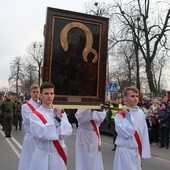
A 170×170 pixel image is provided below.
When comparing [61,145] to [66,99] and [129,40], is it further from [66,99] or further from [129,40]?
[129,40]

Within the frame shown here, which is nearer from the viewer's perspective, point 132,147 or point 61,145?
point 61,145

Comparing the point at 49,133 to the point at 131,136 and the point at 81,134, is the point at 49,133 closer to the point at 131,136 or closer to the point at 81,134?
the point at 131,136

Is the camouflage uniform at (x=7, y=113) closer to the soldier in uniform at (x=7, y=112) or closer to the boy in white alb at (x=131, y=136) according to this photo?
the soldier in uniform at (x=7, y=112)

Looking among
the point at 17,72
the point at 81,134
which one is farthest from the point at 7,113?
the point at 17,72

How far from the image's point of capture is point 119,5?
40125 mm

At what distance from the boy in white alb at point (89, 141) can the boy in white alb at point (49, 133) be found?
2.70 meters

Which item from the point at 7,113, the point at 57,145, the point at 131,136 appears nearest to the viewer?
the point at 57,145

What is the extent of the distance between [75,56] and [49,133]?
223 centimetres

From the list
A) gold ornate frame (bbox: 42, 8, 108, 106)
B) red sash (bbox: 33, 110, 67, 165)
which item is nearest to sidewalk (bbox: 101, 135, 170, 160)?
gold ornate frame (bbox: 42, 8, 108, 106)

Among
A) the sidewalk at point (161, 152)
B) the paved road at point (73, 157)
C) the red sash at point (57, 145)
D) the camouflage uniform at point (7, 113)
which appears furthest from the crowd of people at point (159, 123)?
the red sash at point (57, 145)

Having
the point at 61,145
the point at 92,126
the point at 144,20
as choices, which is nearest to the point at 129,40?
the point at 144,20

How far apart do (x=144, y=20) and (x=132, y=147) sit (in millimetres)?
32046

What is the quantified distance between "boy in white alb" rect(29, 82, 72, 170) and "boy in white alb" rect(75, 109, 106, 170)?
8.85 ft

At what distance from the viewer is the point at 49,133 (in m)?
5.68
